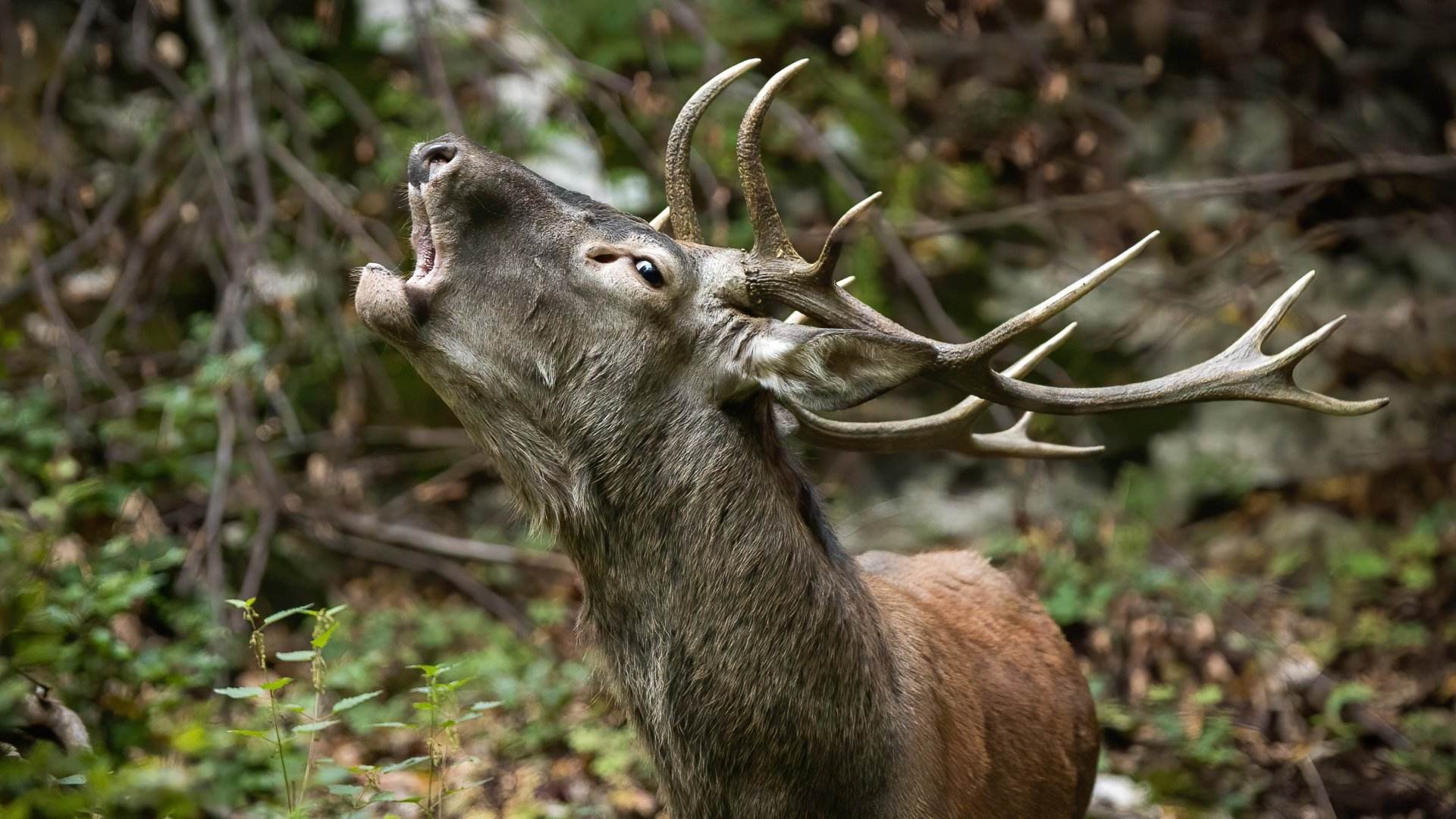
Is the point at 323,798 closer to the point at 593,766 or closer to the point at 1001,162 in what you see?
the point at 593,766

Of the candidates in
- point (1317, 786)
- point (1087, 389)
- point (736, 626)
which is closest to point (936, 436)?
point (1087, 389)

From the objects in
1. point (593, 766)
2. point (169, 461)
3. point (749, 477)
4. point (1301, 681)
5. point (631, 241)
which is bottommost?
point (1301, 681)

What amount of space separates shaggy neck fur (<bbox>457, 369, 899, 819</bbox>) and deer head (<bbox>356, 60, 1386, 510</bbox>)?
0.04 metres

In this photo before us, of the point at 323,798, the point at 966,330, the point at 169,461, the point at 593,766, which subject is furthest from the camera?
the point at 966,330

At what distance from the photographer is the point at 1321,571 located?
7.37 meters

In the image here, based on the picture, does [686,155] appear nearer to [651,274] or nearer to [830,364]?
[651,274]

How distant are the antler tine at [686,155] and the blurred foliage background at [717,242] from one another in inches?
50.3

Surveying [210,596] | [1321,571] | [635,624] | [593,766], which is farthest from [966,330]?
[635,624]

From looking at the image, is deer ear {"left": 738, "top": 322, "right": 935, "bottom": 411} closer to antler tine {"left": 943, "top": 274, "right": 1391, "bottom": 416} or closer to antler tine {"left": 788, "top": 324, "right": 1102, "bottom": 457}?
antler tine {"left": 943, "top": 274, "right": 1391, "bottom": 416}

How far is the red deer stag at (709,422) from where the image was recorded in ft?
10.3

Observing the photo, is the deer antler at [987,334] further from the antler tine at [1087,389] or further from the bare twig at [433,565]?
the bare twig at [433,565]

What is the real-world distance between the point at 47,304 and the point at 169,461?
0.84 meters

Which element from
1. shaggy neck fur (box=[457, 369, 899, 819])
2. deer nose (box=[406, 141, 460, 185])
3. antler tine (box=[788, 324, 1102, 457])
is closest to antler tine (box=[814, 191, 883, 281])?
shaggy neck fur (box=[457, 369, 899, 819])

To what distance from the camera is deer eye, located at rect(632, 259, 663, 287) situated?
10.9 feet
